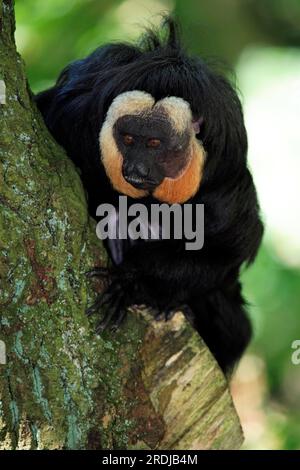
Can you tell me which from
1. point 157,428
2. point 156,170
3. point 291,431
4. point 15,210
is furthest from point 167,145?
point 291,431

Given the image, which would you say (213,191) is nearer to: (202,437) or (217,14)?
(202,437)

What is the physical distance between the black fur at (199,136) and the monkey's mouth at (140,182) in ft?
0.84

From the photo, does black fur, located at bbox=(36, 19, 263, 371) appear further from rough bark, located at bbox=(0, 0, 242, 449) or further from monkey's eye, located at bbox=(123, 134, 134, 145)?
rough bark, located at bbox=(0, 0, 242, 449)

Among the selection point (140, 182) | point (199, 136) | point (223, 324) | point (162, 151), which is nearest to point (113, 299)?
point (140, 182)

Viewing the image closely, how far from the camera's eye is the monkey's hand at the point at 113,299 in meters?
3.35

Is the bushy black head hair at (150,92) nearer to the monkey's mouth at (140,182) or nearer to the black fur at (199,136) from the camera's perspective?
the black fur at (199,136)

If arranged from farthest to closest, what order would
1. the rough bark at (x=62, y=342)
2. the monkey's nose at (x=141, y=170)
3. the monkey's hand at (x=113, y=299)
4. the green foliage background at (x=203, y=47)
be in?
the green foliage background at (x=203, y=47), the monkey's nose at (x=141, y=170), the monkey's hand at (x=113, y=299), the rough bark at (x=62, y=342)

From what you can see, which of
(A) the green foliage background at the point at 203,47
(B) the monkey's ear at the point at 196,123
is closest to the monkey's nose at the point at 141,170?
(B) the monkey's ear at the point at 196,123

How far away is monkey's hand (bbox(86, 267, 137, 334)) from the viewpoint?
3350 millimetres

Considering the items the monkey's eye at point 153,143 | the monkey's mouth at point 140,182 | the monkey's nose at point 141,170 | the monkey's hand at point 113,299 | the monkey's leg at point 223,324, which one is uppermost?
the monkey's eye at point 153,143

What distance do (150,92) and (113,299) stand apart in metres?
1.06

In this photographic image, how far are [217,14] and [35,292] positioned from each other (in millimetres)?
5348

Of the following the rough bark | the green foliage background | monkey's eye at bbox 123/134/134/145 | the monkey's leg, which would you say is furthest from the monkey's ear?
the green foliage background

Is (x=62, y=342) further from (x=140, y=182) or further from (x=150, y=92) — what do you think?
(x=150, y=92)
